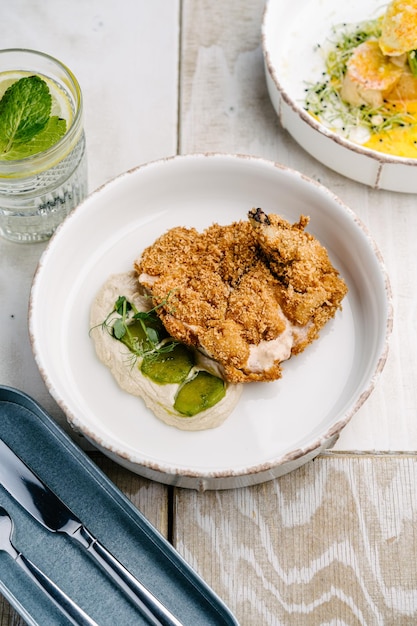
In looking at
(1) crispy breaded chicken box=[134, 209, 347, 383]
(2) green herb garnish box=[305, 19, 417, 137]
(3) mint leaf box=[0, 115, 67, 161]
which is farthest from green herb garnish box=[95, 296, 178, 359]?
(2) green herb garnish box=[305, 19, 417, 137]

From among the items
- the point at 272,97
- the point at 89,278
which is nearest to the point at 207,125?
the point at 272,97

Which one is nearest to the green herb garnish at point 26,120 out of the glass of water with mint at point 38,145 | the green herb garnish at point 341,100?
the glass of water with mint at point 38,145

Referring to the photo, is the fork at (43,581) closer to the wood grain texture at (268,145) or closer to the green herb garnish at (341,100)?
the wood grain texture at (268,145)

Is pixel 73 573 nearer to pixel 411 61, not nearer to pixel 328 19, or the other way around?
pixel 411 61

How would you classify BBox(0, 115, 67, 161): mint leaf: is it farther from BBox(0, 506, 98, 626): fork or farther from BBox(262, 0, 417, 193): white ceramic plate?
BBox(0, 506, 98, 626): fork

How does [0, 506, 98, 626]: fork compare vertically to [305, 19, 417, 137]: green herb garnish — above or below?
below

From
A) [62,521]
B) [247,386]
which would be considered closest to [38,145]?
[247,386]

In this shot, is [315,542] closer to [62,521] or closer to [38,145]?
[62,521]
